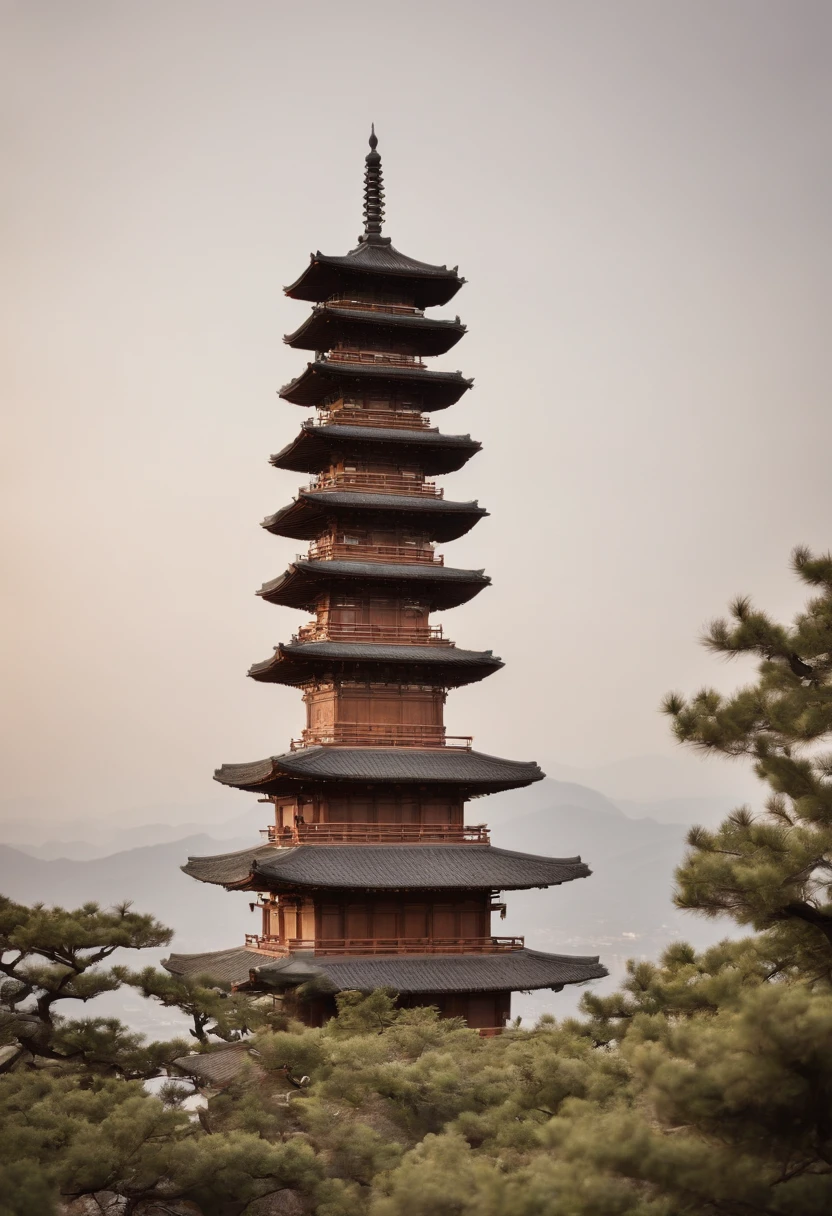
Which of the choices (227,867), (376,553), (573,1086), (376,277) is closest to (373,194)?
(376,277)

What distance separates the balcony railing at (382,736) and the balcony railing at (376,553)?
15.3 ft

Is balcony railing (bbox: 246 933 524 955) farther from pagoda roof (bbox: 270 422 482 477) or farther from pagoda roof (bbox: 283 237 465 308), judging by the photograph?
pagoda roof (bbox: 283 237 465 308)

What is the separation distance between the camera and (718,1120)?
43.5ft

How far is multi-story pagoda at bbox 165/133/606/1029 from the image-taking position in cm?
3219

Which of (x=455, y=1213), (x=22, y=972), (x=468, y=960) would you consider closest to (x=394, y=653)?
(x=468, y=960)

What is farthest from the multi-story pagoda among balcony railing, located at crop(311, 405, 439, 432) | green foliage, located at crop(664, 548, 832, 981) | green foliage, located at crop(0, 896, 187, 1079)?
green foliage, located at crop(664, 548, 832, 981)

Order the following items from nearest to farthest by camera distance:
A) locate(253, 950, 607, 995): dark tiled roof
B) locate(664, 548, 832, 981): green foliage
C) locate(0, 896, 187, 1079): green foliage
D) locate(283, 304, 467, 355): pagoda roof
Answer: locate(664, 548, 832, 981): green foliage
locate(0, 896, 187, 1079): green foliage
locate(253, 950, 607, 995): dark tiled roof
locate(283, 304, 467, 355): pagoda roof

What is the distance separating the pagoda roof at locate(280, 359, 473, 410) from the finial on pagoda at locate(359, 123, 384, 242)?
5341 mm

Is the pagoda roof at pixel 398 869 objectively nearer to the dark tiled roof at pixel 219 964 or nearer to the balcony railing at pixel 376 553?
the dark tiled roof at pixel 219 964

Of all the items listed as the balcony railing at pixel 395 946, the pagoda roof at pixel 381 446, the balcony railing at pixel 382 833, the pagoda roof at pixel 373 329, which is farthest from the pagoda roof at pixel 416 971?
the pagoda roof at pixel 373 329

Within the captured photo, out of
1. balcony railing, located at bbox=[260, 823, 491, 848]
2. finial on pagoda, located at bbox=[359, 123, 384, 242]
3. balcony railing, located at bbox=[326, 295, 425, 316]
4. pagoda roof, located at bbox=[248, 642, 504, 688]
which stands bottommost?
balcony railing, located at bbox=[260, 823, 491, 848]

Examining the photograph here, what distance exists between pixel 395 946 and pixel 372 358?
1679 cm

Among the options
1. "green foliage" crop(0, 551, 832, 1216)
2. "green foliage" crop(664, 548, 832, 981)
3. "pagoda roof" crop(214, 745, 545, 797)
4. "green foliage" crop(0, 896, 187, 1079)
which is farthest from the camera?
Answer: "pagoda roof" crop(214, 745, 545, 797)

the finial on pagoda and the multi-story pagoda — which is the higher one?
the finial on pagoda
